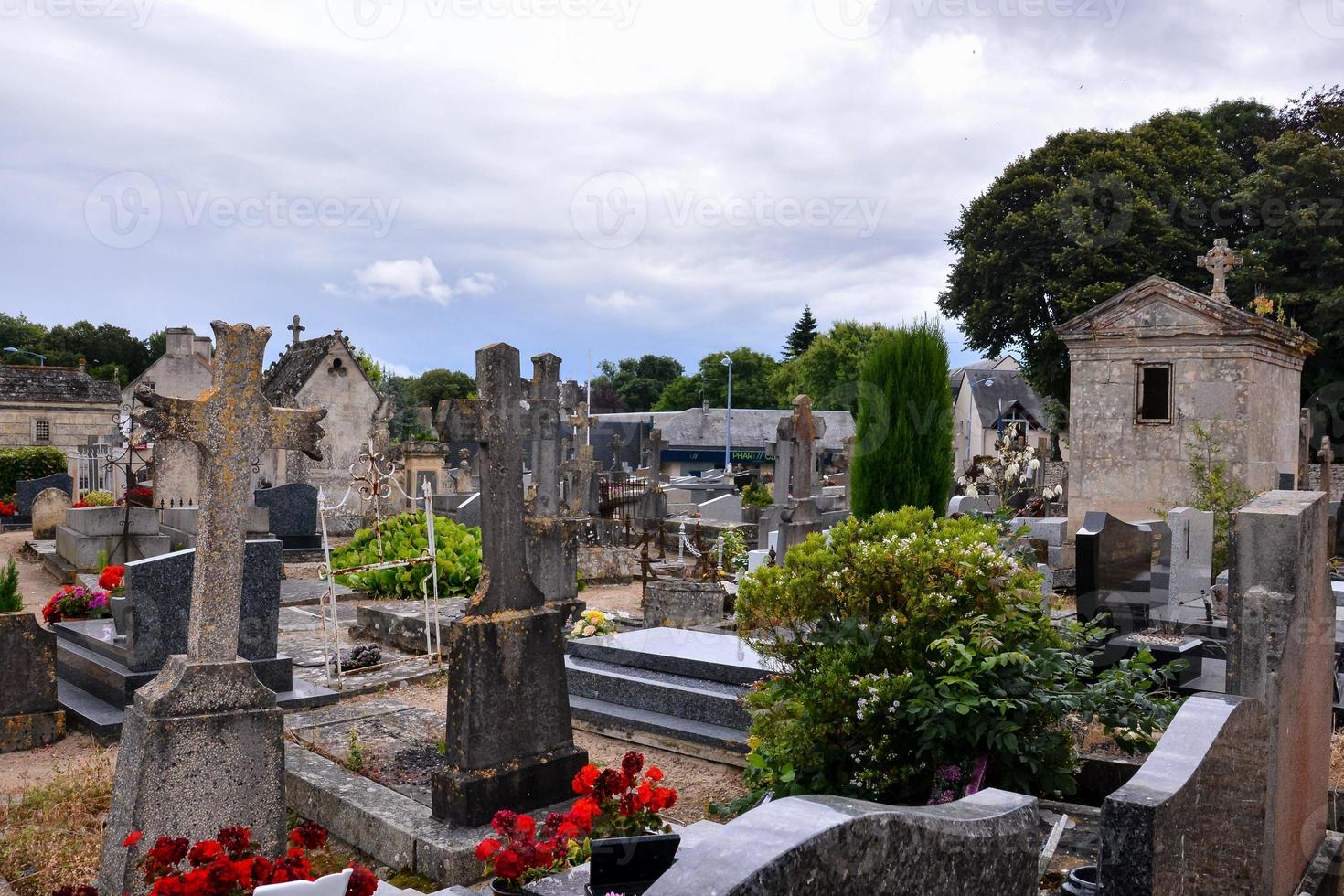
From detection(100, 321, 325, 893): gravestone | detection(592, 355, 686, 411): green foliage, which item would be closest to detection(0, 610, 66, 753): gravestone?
detection(100, 321, 325, 893): gravestone

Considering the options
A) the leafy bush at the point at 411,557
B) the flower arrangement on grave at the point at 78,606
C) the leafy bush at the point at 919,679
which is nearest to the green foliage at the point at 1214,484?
the leafy bush at the point at 919,679

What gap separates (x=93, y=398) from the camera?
35094 mm

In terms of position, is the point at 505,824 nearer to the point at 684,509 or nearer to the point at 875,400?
the point at 875,400

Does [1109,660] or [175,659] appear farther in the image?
[1109,660]

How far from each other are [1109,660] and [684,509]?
59.5 feet

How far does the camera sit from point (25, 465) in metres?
28.5

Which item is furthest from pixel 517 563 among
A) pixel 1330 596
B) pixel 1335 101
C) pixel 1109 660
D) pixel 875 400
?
pixel 1335 101

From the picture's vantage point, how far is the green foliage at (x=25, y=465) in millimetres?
28312

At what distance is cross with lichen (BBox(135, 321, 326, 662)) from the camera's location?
15.2 ft

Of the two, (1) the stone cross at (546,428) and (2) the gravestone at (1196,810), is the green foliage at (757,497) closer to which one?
(1) the stone cross at (546,428)

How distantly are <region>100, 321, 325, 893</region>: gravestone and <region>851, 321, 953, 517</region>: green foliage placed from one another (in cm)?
921

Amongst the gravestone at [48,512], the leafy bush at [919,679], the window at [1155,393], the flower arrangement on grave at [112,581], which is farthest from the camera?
the gravestone at [48,512]

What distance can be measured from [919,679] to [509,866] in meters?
2.05

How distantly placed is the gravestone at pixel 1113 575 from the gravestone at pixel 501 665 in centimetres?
551
